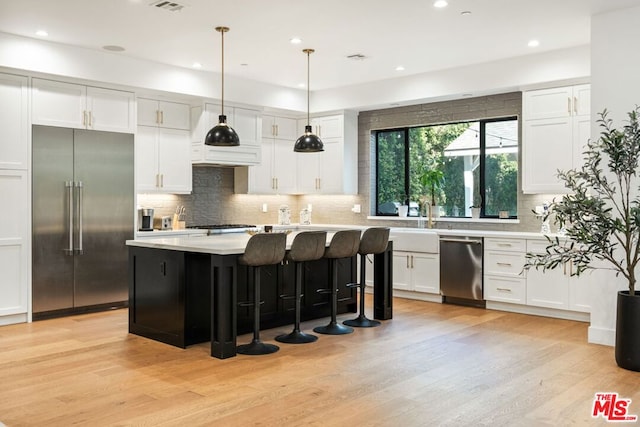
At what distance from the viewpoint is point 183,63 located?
6910mm

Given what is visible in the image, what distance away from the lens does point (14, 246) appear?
5.89m

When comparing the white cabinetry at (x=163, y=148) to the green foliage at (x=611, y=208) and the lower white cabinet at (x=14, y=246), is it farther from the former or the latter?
the green foliage at (x=611, y=208)

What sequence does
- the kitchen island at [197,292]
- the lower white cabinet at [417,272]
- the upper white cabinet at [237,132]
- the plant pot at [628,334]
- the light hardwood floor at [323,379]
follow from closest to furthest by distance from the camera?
the light hardwood floor at [323,379], the plant pot at [628,334], the kitchen island at [197,292], the lower white cabinet at [417,272], the upper white cabinet at [237,132]

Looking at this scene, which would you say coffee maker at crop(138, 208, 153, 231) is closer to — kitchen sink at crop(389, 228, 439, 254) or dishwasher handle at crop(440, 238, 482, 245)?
kitchen sink at crop(389, 228, 439, 254)

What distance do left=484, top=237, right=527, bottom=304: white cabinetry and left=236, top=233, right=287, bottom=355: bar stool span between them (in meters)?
2.90

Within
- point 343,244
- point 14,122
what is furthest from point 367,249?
point 14,122

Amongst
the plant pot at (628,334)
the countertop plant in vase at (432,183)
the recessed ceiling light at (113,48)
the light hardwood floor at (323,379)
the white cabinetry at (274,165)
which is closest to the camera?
the light hardwood floor at (323,379)

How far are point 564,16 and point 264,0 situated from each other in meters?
2.60

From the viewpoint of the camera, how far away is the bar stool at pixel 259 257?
464cm

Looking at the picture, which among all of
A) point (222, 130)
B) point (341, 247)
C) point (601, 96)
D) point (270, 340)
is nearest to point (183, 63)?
point (222, 130)

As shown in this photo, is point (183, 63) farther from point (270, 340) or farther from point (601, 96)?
point (601, 96)

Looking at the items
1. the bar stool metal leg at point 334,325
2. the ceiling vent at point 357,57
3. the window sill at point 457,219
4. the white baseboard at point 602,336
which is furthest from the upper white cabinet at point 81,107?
the white baseboard at point 602,336

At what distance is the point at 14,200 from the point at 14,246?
1.49 feet

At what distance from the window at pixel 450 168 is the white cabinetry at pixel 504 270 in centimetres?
76
